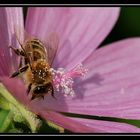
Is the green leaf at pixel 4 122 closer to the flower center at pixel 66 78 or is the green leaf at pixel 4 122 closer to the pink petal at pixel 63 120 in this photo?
the pink petal at pixel 63 120

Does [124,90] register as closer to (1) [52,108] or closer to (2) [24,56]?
(1) [52,108]

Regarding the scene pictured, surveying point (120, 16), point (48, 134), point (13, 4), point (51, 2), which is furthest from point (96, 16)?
point (48, 134)

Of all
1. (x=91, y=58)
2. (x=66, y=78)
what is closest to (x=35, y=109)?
(x=66, y=78)

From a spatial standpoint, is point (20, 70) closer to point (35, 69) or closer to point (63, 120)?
point (35, 69)

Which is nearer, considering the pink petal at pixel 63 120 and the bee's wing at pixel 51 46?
the pink petal at pixel 63 120

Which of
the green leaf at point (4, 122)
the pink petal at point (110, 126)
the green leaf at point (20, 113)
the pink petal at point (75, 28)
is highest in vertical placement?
the pink petal at point (75, 28)

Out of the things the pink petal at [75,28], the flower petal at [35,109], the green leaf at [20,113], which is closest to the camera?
the flower petal at [35,109]

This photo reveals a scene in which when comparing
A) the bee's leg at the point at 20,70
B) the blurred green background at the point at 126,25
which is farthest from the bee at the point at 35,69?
the blurred green background at the point at 126,25

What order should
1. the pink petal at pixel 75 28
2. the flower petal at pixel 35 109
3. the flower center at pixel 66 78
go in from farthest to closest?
the pink petal at pixel 75 28 < the flower center at pixel 66 78 < the flower petal at pixel 35 109
